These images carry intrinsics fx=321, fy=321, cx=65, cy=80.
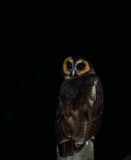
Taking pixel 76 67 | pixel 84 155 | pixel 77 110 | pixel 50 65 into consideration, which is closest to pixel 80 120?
pixel 77 110

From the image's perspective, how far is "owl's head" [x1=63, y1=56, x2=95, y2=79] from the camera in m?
3.48

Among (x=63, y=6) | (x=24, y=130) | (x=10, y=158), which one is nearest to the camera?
(x=10, y=158)

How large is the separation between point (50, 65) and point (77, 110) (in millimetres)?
5297

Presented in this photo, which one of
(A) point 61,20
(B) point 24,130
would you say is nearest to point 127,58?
(A) point 61,20

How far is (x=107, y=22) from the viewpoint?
9234 millimetres

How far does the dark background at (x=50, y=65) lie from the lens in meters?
8.03

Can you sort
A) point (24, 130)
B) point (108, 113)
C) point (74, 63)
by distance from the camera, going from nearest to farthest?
point (74, 63) < point (24, 130) < point (108, 113)

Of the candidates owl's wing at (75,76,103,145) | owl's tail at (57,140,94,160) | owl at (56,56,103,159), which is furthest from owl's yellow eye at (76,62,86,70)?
owl's tail at (57,140,94,160)

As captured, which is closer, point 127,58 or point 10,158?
point 10,158

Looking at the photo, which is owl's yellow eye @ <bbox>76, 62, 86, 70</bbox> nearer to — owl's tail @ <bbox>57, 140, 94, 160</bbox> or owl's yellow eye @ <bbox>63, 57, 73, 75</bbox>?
owl's yellow eye @ <bbox>63, 57, 73, 75</bbox>

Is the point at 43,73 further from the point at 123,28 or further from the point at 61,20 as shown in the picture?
the point at 123,28

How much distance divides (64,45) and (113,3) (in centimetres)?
197

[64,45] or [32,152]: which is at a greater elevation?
[64,45]

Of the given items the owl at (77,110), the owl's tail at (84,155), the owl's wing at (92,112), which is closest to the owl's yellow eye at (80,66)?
the owl at (77,110)
